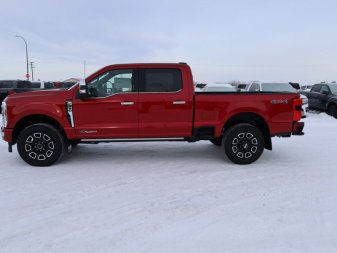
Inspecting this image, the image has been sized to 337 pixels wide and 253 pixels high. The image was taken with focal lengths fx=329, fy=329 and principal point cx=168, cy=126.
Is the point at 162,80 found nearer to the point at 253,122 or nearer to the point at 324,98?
the point at 253,122

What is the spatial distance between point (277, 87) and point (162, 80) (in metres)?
9.10

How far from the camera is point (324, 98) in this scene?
15438mm

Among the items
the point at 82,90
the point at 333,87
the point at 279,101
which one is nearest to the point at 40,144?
the point at 82,90

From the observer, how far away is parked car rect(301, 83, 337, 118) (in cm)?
1470

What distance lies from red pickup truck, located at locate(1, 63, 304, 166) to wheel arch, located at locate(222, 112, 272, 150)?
0.37ft

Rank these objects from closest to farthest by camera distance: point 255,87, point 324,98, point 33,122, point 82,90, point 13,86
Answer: point 82,90 < point 33,122 < point 255,87 < point 324,98 < point 13,86

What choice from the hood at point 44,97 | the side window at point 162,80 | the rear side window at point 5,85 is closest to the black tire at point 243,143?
the side window at point 162,80

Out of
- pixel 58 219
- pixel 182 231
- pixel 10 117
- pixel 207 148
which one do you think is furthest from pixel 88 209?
pixel 207 148

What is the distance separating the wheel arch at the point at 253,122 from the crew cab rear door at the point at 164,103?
858 millimetres

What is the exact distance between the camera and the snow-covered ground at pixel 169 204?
3.22m

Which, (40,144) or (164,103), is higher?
(164,103)

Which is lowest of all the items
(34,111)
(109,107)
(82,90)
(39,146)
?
(39,146)

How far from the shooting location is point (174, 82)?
6121 millimetres

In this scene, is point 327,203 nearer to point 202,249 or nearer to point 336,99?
point 202,249
